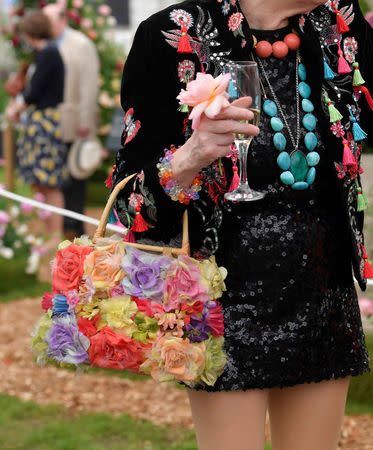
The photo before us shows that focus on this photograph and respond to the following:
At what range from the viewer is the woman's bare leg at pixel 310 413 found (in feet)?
7.32

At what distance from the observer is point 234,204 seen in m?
2.12

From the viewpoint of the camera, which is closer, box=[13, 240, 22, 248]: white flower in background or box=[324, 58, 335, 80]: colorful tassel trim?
box=[324, 58, 335, 80]: colorful tassel trim

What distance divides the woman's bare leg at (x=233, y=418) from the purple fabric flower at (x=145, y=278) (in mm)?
336

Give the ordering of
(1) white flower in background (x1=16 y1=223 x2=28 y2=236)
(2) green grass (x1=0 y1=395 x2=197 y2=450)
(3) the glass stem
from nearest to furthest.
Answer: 1. (3) the glass stem
2. (2) green grass (x1=0 y1=395 x2=197 y2=450)
3. (1) white flower in background (x1=16 y1=223 x2=28 y2=236)

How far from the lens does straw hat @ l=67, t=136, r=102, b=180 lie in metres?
8.12

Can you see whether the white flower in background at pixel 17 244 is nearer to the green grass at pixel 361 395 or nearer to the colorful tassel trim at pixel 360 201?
the green grass at pixel 361 395

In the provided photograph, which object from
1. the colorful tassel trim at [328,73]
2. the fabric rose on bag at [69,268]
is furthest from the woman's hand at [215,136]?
the colorful tassel trim at [328,73]

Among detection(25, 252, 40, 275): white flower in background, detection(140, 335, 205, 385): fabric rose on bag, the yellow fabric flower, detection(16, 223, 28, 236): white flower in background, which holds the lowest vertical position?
detection(25, 252, 40, 275): white flower in background

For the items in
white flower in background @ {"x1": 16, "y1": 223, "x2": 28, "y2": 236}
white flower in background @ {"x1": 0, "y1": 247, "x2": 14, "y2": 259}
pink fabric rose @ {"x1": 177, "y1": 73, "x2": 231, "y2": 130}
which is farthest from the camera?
white flower in background @ {"x1": 16, "y1": 223, "x2": 28, "y2": 236}

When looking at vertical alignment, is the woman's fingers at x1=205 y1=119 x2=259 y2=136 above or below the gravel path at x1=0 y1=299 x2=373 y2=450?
above

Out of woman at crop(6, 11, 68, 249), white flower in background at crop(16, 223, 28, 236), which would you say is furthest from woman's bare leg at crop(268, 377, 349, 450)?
woman at crop(6, 11, 68, 249)

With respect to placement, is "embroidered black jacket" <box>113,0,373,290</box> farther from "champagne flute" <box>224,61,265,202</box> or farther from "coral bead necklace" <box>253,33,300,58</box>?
"champagne flute" <box>224,61,265,202</box>

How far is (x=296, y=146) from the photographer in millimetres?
2131

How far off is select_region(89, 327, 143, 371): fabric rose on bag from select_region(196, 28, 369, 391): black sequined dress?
24cm
